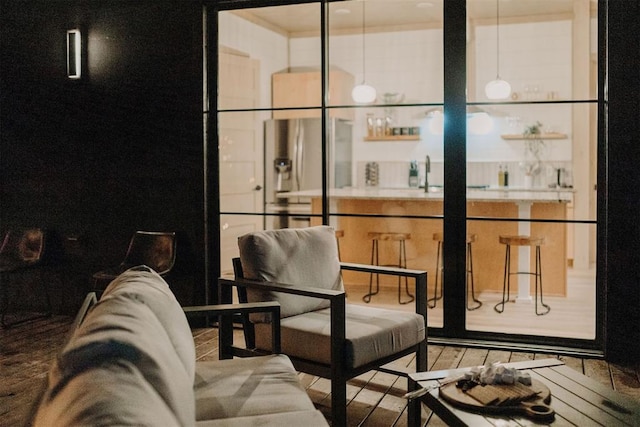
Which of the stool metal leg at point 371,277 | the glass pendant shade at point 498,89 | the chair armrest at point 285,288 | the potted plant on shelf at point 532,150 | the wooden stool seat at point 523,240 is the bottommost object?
the stool metal leg at point 371,277

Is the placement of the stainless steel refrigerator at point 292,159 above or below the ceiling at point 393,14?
below

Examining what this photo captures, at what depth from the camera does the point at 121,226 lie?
5.34 m

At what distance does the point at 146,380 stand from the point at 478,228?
489 cm

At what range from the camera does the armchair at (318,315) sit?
10.0 feet

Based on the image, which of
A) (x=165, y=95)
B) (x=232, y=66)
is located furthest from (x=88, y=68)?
(x=232, y=66)

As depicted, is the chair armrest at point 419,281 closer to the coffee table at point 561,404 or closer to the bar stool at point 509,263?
the coffee table at point 561,404

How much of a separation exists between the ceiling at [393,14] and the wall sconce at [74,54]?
8.18 ft

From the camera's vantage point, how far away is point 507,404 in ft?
7.20

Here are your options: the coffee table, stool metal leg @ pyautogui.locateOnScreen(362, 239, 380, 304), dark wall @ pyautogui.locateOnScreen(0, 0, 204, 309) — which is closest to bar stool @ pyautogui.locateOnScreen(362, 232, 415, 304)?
stool metal leg @ pyautogui.locateOnScreen(362, 239, 380, 304)

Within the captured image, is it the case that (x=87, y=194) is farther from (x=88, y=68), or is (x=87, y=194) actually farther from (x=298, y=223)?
(x=298, y=223)

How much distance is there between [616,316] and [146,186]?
11.1 ft

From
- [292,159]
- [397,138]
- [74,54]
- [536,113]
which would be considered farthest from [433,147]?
[74,54]

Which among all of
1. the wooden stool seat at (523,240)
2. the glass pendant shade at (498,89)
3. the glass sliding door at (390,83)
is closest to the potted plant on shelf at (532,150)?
the glass sliding door at (390,83)

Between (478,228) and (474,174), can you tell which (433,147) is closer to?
(474,174)
